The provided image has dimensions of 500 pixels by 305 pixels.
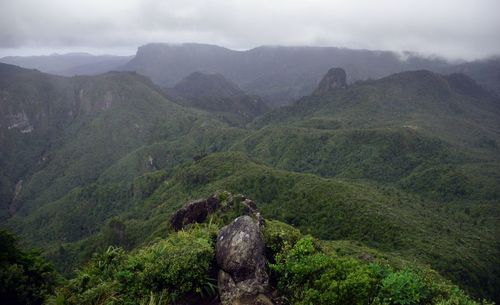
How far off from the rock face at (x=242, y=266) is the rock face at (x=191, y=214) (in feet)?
46.5

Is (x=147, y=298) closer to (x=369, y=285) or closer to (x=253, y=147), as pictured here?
(x=369, y=285)

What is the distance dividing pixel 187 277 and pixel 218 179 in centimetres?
8472

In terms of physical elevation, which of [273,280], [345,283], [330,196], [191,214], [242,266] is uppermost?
[345,283]

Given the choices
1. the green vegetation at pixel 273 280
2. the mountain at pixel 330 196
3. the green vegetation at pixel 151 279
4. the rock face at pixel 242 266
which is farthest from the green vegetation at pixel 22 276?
the rock face at pixel 242 266

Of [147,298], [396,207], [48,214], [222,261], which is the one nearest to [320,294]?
[222,261]

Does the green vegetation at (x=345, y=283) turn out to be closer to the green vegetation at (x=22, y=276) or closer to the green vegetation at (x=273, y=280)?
the green vegetation at (x=273, y=280)

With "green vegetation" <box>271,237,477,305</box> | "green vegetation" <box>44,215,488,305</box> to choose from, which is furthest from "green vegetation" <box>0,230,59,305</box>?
"green vegetation" <box>271,237,477,305</box>

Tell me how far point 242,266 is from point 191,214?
16.7 meters

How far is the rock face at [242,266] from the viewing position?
16281 millimetres

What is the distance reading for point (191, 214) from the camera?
3281 centimetres

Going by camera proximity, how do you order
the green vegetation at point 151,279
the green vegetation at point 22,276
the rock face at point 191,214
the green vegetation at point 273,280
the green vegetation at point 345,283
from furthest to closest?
the rock face at point 191,214 < the green vegetation at point 22,276 < the green vegetation at point 151,279 < the green vegetation at point 273,280 < the green vegetation at point 345,283

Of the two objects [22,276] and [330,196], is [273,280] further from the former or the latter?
[330,196]

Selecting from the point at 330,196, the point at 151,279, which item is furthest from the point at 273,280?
→ the point at 330,196

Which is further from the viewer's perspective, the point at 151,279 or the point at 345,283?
the point at 151,279
